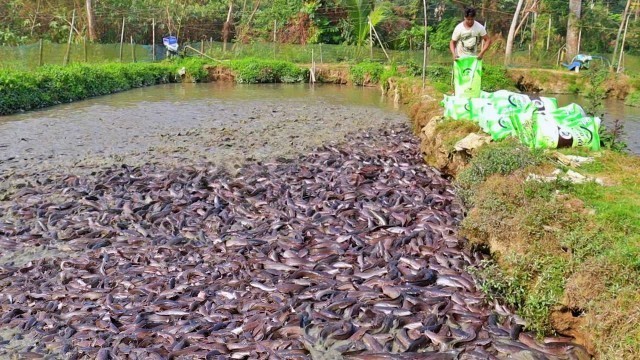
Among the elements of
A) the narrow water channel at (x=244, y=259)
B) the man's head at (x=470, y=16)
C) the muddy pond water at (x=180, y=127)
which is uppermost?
the man's head at (x=470, y=16)

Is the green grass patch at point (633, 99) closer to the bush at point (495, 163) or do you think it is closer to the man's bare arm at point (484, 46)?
the man's bare arm at point (484, 46)

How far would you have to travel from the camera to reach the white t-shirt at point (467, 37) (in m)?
11.0

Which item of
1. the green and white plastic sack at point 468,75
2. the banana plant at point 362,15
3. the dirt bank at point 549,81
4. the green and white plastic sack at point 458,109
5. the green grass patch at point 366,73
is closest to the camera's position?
the green and white plastic sack at point 458,109

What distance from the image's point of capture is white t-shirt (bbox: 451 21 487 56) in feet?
36.1

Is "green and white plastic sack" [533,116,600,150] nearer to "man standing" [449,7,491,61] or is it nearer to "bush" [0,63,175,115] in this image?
"man standing" [449,7,491,61]

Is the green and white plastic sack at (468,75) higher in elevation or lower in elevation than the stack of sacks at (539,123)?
higher

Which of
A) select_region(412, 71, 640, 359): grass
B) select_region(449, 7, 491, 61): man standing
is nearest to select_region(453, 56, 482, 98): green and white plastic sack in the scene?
select_region(449, 7, 491, 61): man standing

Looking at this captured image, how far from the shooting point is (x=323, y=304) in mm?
5168

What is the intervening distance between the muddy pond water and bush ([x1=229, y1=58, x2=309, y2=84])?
663cm

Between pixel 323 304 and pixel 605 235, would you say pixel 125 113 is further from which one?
pixel 605 235

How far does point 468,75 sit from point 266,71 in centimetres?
2032

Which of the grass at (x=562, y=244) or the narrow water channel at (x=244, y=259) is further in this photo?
the narrow water channel at (x=244, y=259)

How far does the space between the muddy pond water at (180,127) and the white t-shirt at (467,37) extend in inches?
126

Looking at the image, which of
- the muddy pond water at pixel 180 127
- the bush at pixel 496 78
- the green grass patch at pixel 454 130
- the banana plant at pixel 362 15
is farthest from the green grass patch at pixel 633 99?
the green grass patch at pixel 454 130
